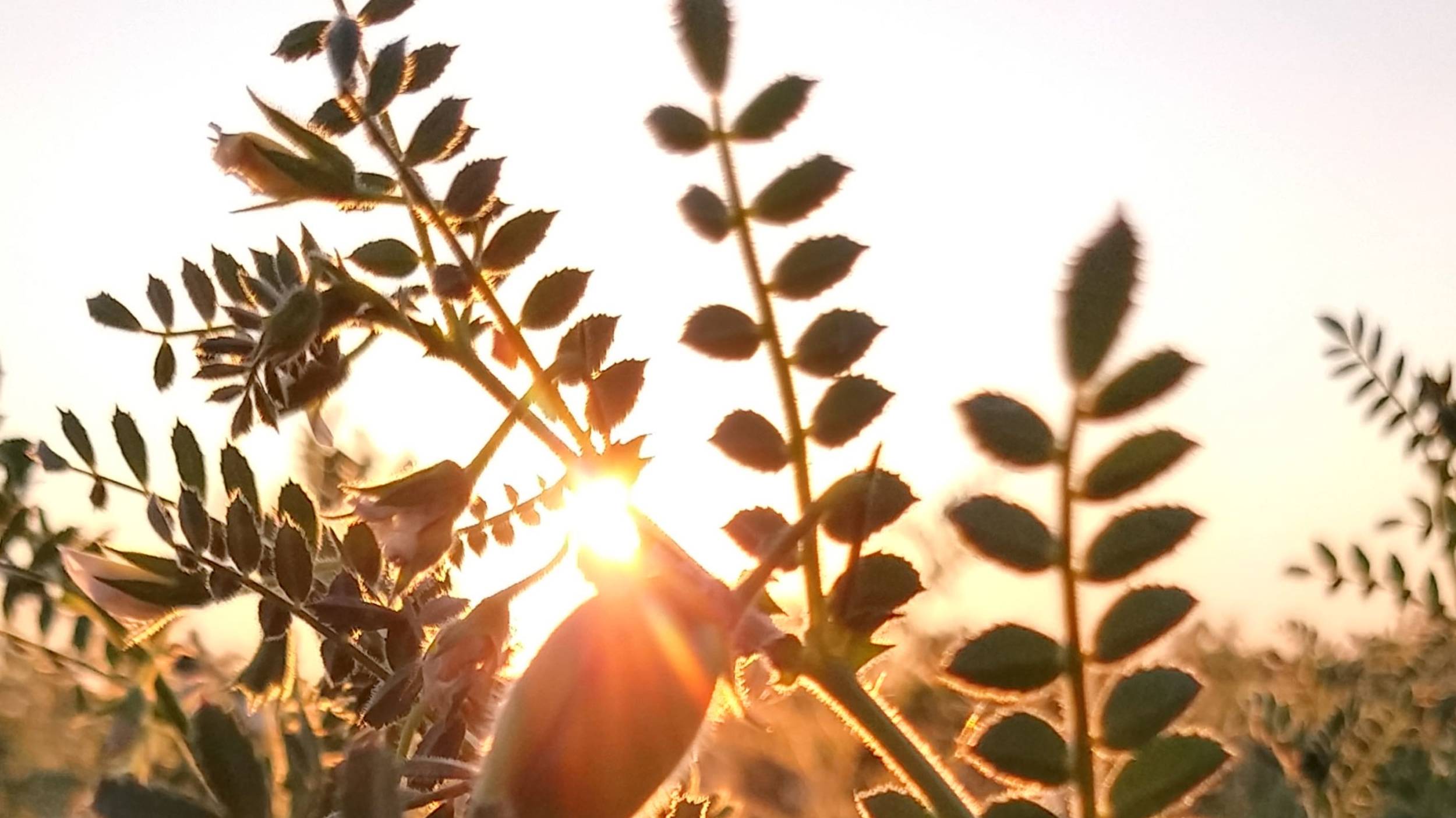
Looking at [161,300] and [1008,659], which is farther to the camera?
[161,300]

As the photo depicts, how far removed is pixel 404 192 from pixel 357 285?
7 centimetres

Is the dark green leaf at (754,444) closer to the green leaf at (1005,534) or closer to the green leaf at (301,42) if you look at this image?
the green leaf at (1005,534)

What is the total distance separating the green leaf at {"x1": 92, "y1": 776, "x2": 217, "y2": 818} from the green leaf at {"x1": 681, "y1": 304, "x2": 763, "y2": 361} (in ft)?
0.90

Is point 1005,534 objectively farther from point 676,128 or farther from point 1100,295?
point 676,128

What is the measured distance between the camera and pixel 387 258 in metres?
0.65

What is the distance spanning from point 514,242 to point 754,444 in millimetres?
156

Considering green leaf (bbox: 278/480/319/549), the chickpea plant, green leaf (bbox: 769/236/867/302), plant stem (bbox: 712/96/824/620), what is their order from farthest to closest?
green leaf (bbox: 278/480/319/549) → green leaf (bbox: 769/236/867/302) → plant stem (bbox: 712/96/824/620) → the chickpea plant

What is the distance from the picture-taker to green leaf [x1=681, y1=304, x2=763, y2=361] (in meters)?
0.63

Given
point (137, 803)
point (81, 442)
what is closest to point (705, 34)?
point (137, 803)

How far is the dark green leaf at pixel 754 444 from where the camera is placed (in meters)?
0.60

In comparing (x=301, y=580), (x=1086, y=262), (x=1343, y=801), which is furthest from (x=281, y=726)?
(x=1343, y=801)

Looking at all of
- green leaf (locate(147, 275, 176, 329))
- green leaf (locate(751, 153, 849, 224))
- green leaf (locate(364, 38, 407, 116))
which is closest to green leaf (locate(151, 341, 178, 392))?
green leaf (locate(147, 275, 176, 329))

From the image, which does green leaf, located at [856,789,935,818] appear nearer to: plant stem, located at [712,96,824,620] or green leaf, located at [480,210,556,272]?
plant stem, located at [712,96,824,620]

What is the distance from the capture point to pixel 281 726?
886 mm
